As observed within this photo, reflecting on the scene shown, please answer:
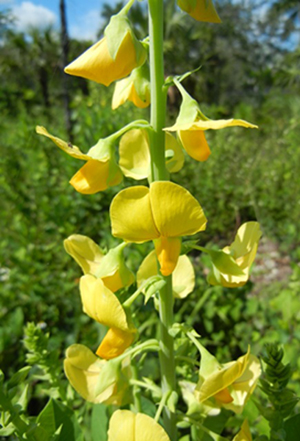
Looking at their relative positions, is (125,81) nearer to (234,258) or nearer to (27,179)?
(234,258)

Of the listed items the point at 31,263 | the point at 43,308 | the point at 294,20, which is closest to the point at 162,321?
the point at 43,308

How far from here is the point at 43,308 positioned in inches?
79.4

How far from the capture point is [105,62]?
640mm

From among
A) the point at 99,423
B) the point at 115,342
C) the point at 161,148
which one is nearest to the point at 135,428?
the point at 115,342

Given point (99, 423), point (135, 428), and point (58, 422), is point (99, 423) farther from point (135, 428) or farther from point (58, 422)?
point (135, 428)

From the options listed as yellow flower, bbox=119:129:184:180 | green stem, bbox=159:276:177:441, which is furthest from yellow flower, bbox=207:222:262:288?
yellow flower, bbox=119:129:184:180

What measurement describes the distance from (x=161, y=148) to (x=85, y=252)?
0.26 meters

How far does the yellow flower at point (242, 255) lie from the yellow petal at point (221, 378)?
0.45 feet

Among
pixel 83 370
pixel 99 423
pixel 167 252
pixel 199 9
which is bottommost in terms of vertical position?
pixel 99 423

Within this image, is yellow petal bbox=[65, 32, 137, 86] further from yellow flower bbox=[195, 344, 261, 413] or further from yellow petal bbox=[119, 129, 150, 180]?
yellow flower bbox=[195, 344, 261, 413]

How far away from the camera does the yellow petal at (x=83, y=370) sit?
76 centimetres

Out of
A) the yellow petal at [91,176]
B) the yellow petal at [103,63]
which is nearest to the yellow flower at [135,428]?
the yellow petal at [91,176]

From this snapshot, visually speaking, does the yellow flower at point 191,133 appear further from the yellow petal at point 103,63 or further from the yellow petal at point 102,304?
the yellow petal at point 102,304

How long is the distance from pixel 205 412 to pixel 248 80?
19268mm
